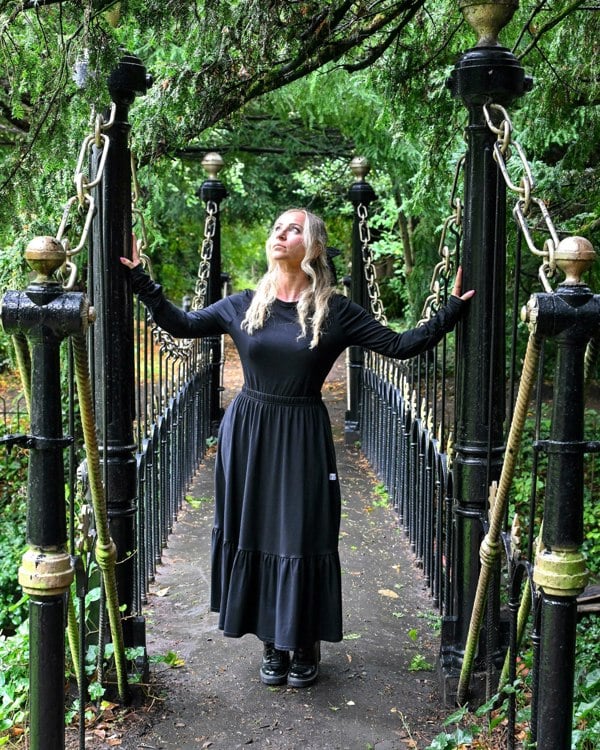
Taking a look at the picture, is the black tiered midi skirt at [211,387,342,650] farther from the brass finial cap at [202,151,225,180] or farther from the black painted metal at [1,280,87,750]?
the brass finial cap at [202,151,225,180]

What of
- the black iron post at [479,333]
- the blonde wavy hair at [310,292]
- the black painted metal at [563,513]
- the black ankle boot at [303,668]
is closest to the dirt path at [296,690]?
the black ankle boot at [303,668]

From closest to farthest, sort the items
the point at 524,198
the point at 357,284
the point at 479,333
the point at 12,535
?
the point at 524,198, the point at 479,333, the point at 12,535, the point at 357,284

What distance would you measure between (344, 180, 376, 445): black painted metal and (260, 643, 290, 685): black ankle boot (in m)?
4.72

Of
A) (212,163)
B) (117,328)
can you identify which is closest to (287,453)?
(117,328)

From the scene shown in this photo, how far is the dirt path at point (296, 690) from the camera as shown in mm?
3178

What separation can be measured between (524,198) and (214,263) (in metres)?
5.69

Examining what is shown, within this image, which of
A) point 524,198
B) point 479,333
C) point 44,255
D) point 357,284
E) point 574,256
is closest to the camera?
point 574,256

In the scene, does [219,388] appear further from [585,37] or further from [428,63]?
[585,37]

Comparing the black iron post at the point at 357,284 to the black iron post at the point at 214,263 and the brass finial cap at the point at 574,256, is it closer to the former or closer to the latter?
the black iron post at the point at 214,263

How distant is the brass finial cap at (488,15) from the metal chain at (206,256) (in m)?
4.30

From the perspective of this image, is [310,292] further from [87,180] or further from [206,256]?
[206,256]

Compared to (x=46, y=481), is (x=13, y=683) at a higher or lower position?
lower

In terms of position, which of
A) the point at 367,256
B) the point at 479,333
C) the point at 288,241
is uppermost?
the point at 367,256

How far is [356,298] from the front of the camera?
8258mm
